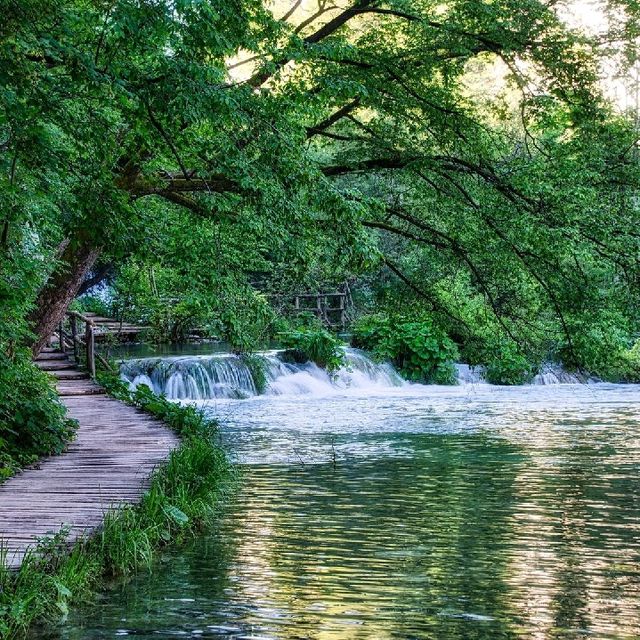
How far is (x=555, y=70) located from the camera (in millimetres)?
12039

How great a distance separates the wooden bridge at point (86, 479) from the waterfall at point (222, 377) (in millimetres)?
7811

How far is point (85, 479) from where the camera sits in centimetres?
1007

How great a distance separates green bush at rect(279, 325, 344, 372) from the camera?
2708 centimetres

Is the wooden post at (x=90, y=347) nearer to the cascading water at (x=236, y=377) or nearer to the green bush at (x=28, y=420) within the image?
the cascading water at (x=236, y=377)

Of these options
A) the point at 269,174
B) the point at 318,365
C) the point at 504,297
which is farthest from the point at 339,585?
the point at 318,365

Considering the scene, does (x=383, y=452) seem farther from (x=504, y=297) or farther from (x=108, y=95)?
(x=108, y=95)

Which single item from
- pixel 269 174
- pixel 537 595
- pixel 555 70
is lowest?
pixel 537 595

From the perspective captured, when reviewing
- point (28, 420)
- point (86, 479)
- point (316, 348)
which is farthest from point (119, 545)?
point (316, 348)

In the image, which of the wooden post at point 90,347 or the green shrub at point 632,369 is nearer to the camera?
the wooden post at point 90,347

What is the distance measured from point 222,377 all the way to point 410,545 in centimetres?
1592

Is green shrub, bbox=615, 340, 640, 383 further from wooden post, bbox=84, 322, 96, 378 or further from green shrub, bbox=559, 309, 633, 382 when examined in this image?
wooden post, bbox=84, 322, 96, 378

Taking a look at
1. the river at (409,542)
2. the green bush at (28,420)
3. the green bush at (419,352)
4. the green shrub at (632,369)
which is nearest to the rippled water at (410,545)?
the river at (409,542)

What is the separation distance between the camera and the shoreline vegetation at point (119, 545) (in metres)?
6.51

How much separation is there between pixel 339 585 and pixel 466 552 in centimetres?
164
